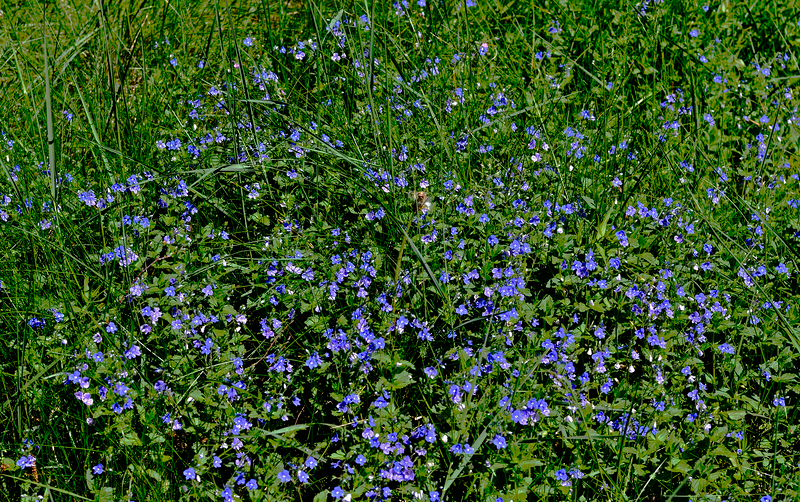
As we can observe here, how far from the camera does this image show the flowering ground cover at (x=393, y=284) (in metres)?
2.60

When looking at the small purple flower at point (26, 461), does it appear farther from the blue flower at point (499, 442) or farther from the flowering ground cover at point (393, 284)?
the blue flower at point (499, 442)

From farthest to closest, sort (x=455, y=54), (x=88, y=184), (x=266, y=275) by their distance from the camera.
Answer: (x=455, y=54)
(x=88, y=184)
(x=266, y=275)

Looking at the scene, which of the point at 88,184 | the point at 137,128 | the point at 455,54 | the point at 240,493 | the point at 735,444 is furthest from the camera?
the point at 455,54

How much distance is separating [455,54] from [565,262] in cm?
158

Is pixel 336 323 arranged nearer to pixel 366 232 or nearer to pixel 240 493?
pixel 366 232

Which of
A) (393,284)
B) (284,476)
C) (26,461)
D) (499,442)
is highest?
(393,284)

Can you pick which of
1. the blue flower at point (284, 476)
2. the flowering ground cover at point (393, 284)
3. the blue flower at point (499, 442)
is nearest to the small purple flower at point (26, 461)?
the flowering ground cover at point (393, 284)

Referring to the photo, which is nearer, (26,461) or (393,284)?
(26,461)

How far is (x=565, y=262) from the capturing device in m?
3.06

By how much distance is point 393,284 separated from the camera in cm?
293

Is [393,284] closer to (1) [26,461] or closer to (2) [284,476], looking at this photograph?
(2) [284,476]

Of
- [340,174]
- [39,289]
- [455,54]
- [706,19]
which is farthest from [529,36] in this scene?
[39,289]

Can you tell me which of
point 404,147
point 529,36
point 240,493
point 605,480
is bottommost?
point 240,493

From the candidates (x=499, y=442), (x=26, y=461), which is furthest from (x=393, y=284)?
(x=26, y=461)
